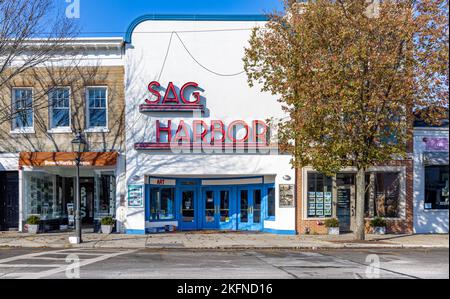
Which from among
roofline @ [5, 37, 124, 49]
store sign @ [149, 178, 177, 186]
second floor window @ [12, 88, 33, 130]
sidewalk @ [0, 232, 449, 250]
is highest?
roofline @ [5, 37, 124, 49]

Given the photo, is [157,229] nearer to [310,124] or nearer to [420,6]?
[310,124]

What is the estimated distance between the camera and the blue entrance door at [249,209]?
21.1 metres

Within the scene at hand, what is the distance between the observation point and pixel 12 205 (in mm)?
19797

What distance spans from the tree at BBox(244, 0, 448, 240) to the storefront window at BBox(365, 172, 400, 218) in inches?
61.3

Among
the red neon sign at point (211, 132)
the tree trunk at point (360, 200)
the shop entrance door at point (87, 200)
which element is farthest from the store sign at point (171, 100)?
the tree trunk at point (360, 200)

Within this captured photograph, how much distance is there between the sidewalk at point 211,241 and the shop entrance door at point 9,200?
967 mm

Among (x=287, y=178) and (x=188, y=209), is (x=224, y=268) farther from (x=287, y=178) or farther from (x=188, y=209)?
(x=188, y=209)

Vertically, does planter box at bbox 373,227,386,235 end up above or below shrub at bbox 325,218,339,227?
below

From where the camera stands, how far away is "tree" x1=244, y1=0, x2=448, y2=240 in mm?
12133

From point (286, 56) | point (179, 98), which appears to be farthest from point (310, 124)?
point (179, 98)

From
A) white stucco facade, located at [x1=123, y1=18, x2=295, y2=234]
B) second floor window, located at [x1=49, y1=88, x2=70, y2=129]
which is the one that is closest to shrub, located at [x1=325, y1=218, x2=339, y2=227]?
white stucco facade, located at [x1=123, y1=18, x2=295, y2=234]

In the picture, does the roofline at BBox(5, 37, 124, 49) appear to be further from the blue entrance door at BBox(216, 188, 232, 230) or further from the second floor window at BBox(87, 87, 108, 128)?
the blue entrance door at BBox(216, 188, 232, 230)

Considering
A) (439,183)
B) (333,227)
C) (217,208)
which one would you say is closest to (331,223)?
(333,227)
